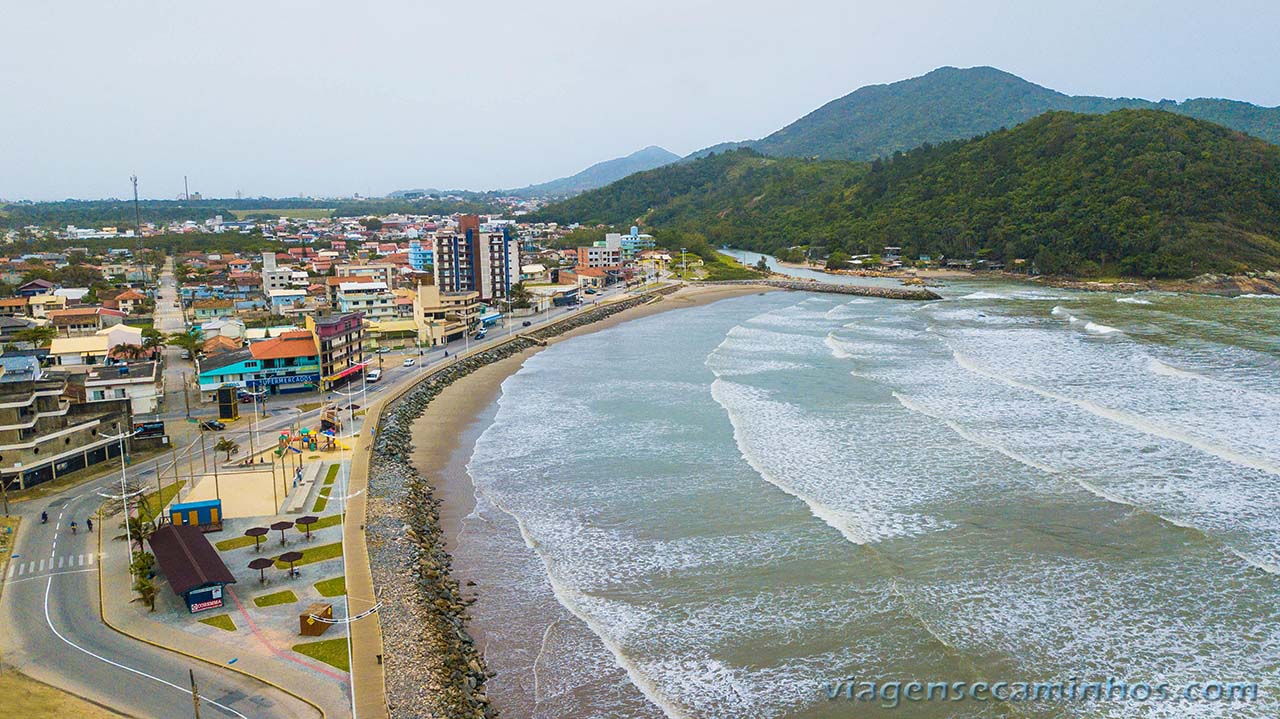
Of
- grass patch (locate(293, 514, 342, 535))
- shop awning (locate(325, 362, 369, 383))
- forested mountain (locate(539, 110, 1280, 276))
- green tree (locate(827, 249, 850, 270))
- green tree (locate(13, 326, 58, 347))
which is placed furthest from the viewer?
green tree (locate(827, 249, 850, 270))

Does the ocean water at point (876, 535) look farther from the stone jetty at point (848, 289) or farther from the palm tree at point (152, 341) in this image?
the stone jetty at point (848, 289)

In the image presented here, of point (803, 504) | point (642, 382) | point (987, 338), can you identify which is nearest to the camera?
point (803, 504)

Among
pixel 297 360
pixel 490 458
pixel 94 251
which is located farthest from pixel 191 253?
pixel 490 458

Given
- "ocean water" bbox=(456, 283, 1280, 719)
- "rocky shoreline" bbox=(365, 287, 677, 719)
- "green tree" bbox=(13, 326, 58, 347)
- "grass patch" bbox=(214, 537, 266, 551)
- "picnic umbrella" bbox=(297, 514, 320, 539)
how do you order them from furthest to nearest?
"green tree" bbox=(13, 326, 58, 347) → "picnic umbrella" bbox=(297, 514, 320, 539) → "grass patch" bbox=(214, 537, 266, 551) → "ocean water" bbox=(456, 283, 1280, 719) → "rocky shoreline" bbox=(365, 287, 677, 719)

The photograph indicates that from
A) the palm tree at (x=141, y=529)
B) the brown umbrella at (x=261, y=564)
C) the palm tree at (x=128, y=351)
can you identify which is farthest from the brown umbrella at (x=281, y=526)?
the palm tree at (x=128, y=351)

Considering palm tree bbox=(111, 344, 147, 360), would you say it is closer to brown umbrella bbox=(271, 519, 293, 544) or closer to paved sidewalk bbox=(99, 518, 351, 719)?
brown umbrella bbox=(271, 519, 293, 544)

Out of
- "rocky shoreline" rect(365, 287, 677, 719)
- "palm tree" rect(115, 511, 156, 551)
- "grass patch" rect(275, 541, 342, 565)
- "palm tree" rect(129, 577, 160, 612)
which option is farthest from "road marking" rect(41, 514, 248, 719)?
"grass patch" rect(275, 541, 342, 565)

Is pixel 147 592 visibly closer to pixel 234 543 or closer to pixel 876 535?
pixel 234 543

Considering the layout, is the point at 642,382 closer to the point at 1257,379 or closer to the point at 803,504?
the point at 803,504
